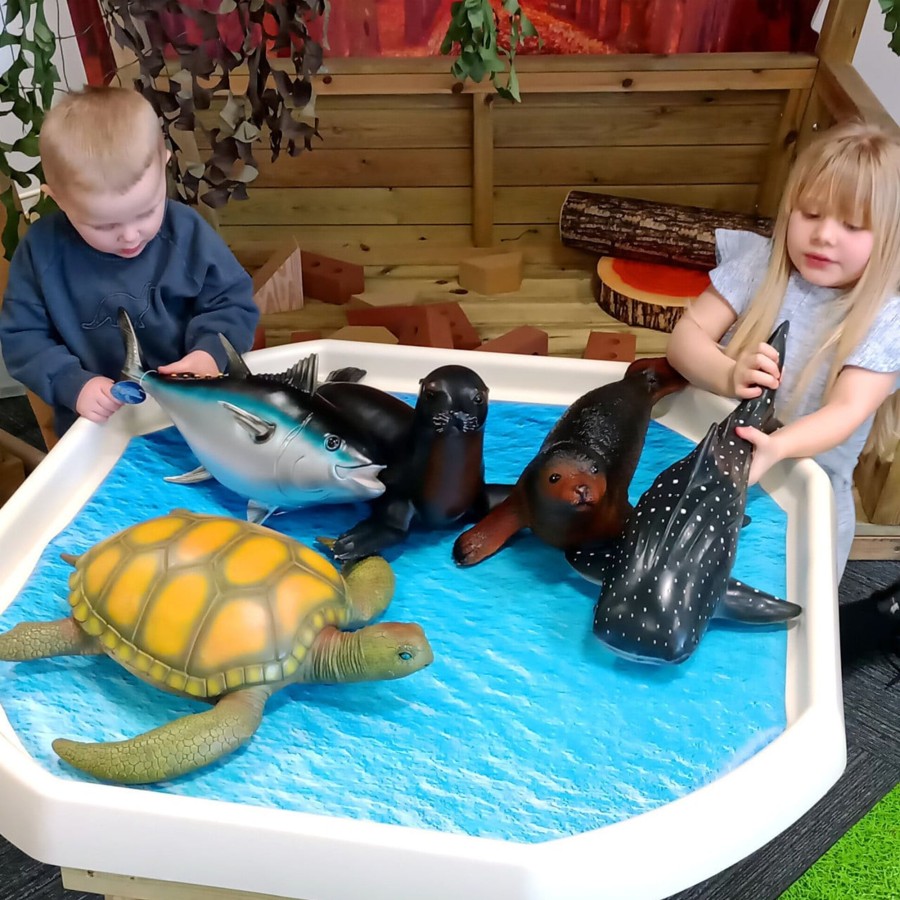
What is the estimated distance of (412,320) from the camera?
1669 millimetres

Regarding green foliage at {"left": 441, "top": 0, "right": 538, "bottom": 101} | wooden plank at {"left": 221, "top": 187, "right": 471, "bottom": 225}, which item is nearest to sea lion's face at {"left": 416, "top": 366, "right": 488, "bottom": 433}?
green foliage at {"left": 441, "top": 0, "right": 538, "bottom": 101}

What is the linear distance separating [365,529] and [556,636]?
21 centimetres

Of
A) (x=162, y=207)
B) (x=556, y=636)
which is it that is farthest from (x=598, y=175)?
(x=556, y=636)

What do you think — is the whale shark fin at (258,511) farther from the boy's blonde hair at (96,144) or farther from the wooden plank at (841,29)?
the wooden plank at (841,29)

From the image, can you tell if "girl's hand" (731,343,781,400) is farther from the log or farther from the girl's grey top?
the log

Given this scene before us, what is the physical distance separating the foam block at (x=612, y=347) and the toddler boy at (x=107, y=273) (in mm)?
721

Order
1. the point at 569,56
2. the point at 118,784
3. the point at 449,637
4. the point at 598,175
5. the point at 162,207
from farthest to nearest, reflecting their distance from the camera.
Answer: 1. the point at 598,175
2. the point at 569,56
3. the point at 162,207
4. the point at 449,637
5. the point at 118,784

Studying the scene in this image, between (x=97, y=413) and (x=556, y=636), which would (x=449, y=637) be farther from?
(x=97, y=413)

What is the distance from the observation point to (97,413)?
3.09ft

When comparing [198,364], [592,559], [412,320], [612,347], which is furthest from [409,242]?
[592,559]

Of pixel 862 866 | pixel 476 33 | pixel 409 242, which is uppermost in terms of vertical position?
pixel 476 33

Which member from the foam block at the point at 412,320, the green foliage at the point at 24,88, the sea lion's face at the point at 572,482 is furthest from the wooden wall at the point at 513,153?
the sea lion's face at the point at 572,482

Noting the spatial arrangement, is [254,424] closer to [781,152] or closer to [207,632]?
[207,632]

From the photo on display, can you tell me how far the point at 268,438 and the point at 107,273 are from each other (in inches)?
13.2
